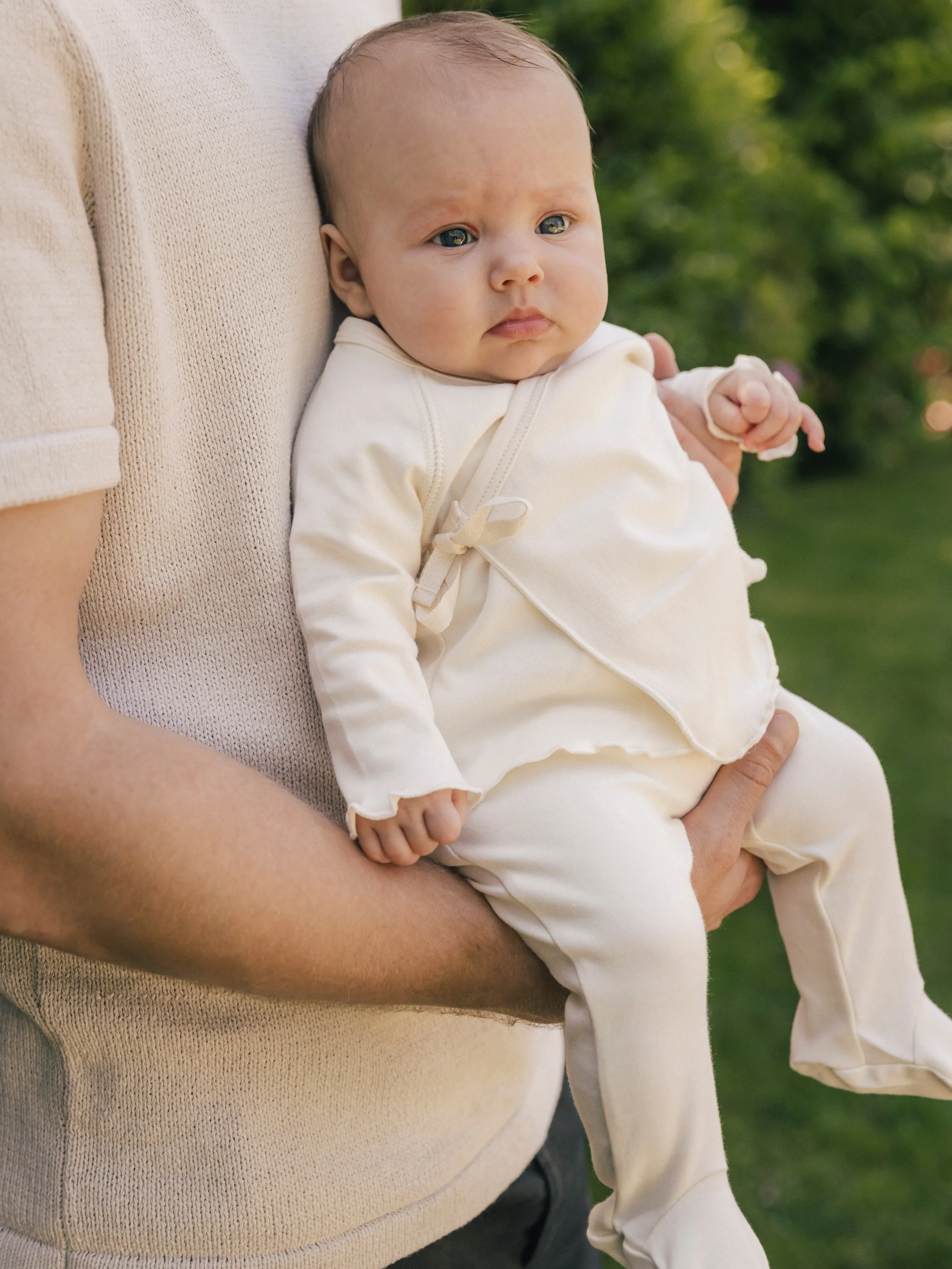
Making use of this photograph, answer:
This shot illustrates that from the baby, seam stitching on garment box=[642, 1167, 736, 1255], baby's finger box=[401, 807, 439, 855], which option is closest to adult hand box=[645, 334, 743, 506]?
the baby

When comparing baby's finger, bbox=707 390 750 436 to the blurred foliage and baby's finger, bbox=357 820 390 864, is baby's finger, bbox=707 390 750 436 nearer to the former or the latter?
baby's finger, bbox=357 820 390 864

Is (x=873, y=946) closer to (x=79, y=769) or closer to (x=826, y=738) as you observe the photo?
(x=826, y=738)

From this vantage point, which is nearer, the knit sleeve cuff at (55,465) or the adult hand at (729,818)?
the knit sleeve cuff at (55,465)

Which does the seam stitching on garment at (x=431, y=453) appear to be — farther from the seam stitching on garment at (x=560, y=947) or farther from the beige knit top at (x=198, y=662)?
the seam stitching on garment at (x=560, y=947)

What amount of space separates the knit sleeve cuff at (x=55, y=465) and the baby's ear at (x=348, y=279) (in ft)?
1.62

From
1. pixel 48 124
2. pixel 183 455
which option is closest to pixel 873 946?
pixel 183 455

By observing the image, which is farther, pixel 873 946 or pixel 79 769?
pixel 873 946

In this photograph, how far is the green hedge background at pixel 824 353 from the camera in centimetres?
338

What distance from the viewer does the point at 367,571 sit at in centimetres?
129

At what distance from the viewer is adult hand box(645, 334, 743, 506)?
5.59 feet

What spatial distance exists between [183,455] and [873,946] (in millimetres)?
1105

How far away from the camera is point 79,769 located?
99 centimetres

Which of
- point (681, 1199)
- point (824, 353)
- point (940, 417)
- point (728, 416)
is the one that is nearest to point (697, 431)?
point (728, 416)

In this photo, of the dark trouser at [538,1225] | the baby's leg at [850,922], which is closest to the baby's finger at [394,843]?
the dark trouser at [538,1225]
